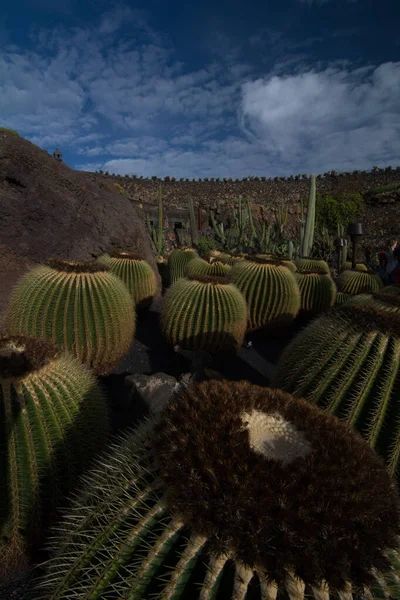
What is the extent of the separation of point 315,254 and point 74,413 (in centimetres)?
1626

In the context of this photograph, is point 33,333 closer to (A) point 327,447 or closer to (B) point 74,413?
(B) point 74,413

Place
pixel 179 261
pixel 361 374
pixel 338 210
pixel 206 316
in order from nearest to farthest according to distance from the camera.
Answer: pixel 361 374 < pixel 206 316 < pixel 179 261 < pixel 338 210

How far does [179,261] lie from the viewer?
26.5ft

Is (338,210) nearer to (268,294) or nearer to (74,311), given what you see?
(268,294)

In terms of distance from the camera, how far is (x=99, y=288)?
11.8 feet

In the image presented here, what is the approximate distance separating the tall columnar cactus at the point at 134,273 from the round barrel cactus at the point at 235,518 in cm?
444

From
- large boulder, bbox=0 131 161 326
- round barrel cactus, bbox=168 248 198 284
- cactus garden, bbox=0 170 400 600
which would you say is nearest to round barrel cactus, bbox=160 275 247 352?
cactus garden, bbox=0 170 400 600

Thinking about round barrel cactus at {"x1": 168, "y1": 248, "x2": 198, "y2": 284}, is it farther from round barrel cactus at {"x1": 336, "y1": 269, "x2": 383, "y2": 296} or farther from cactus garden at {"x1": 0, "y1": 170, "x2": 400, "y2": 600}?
cactus garden at {"x1": 0, "y1": 170, "x2": 400, "y2": 600}

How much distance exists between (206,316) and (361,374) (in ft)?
8.10

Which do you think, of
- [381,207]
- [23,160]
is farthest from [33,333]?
[381,207]

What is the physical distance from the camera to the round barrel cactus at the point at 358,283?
698cm

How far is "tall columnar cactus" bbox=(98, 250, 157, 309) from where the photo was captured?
5414 millimetres

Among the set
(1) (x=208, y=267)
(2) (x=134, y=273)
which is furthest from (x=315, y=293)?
(2) (x=134, y=273)

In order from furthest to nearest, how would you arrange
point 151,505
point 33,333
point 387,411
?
1. point 33,333
2. point 387,411
3. point 151,505
